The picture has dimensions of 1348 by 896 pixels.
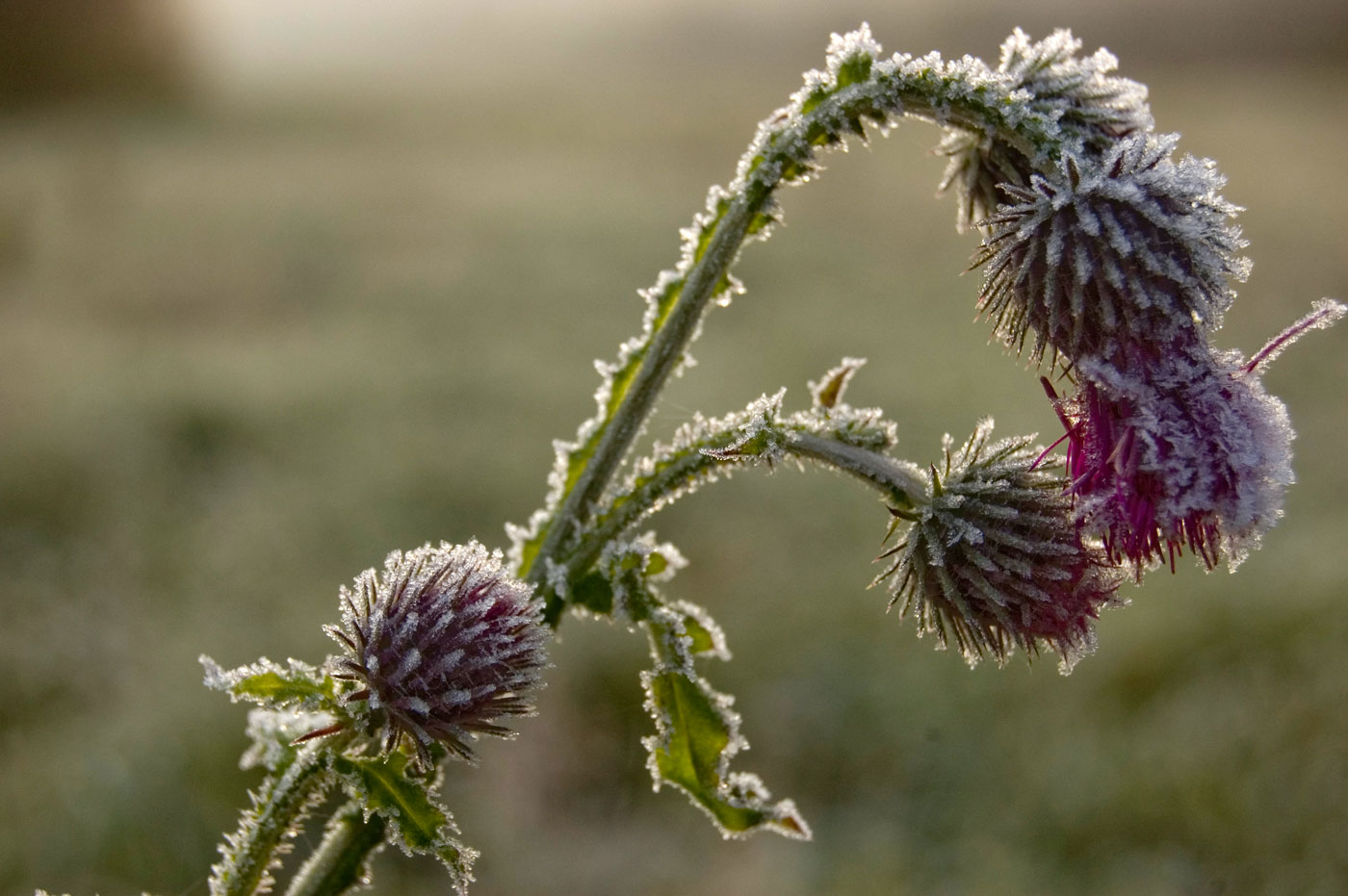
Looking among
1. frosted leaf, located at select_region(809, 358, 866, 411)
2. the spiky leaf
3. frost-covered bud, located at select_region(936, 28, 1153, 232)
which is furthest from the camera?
frosted leaf, located at select_region(809, 358, 866, 411)

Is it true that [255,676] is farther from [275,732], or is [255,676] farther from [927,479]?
[927,479]

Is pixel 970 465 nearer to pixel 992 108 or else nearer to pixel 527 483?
pixel 992 108

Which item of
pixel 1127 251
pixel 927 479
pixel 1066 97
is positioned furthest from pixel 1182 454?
pixel 1066 97

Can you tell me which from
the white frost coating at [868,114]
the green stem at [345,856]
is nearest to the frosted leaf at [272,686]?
the green stem at [345,856]

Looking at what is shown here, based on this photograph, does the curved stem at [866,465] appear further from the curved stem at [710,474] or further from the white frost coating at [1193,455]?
the white frost coating at [1193,455]

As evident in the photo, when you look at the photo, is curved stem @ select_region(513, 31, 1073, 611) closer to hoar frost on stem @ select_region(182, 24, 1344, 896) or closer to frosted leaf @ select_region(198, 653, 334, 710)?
hoar frost on stem @ select_region(182, 24, 1344, 896)

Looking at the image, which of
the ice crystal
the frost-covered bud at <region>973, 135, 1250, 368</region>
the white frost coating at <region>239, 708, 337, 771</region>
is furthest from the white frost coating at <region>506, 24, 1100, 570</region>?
the white frost coating at <region>239, 708, 337, 771</region>
